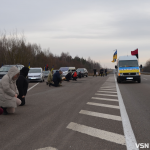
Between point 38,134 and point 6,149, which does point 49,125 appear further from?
point 6,149

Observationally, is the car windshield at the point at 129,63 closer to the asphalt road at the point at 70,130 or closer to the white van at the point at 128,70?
the white van at the point at 128,70

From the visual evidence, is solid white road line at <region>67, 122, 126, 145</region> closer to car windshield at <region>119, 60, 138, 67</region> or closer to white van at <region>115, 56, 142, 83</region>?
white van at <region>115, 56, 142, 83</region>

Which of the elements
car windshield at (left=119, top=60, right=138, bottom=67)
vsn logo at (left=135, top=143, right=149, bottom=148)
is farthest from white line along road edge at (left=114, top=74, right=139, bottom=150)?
car windshield at (left=119, top=60, right=138, bottom=67)

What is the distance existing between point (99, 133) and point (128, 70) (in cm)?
1736

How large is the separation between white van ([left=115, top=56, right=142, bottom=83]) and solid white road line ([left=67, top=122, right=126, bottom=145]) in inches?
656

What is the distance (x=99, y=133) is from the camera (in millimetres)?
4895

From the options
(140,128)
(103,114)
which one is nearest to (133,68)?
(103,114)

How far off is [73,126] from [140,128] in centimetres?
157

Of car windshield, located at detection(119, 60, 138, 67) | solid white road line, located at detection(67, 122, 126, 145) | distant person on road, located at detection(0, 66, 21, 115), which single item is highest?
car windshield, located at detection(119, 60, 138, 67)

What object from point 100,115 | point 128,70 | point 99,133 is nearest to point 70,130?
point 99,133

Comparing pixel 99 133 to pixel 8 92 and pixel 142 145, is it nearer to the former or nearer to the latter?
pixel 142 145

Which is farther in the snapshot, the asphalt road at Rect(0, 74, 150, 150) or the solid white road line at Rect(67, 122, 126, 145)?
the solid white road line at Rect(67, 122, 126, 145)

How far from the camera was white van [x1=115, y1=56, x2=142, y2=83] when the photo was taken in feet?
70.4

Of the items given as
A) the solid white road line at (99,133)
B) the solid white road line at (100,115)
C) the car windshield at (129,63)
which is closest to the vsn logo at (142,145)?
the solid white road line at (99,133)
